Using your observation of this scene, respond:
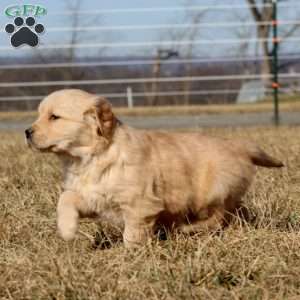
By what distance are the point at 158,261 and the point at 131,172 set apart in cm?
58

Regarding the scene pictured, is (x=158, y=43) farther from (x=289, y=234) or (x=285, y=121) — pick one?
(x=289, y=234)

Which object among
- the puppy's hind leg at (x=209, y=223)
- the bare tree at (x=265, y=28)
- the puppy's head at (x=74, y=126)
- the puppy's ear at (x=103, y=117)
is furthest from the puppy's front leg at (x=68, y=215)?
the bare tree at (x=265, y=28)

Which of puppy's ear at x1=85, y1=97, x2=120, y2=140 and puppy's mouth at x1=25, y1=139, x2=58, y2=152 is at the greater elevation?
puppy's ear at x1=85, y1=97, x2=120, y2=140

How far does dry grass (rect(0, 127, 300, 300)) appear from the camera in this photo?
2506mm

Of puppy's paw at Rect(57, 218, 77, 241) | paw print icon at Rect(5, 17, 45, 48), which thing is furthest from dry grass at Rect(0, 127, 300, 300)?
paw print icon at Rect(5, 17, 45, 48)

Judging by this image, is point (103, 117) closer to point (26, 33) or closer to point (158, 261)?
point (158, 261)

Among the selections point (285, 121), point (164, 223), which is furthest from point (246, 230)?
point (285, 121)

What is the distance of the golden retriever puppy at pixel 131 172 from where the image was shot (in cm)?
322

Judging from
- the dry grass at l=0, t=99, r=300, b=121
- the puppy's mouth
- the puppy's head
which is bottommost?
the dry grass at l=0, t=99, r=300, b=121

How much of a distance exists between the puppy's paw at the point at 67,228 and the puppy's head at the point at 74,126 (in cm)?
34

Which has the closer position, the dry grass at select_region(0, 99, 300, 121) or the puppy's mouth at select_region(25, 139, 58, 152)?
the puppy's mouth at select_region(25, 139, 58, 152)

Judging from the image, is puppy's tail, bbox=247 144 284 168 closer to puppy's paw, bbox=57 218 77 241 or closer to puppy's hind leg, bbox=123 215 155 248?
puppy's hind leg, bbox=123 215 155 248

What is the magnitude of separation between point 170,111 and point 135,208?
10.9 m

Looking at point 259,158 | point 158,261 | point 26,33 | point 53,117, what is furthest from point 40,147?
point 26,33
